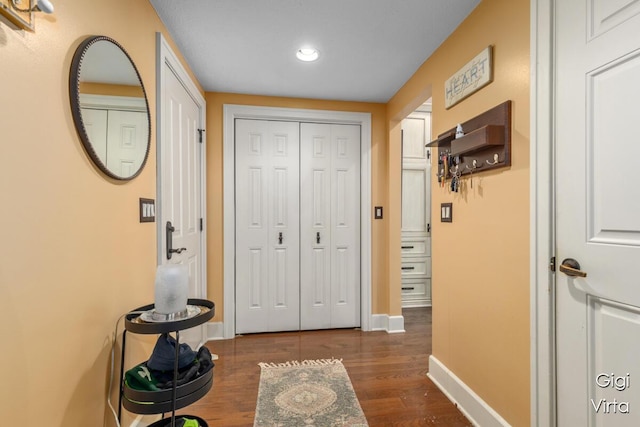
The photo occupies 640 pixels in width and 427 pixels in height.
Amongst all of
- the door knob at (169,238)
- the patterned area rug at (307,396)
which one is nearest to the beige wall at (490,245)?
the patterned area rug at (307,396)

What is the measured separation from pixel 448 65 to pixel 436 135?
44cm

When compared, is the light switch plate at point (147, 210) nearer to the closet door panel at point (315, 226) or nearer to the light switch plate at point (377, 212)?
the closet door panel at point (315, 226)

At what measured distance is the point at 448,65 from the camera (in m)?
1.89

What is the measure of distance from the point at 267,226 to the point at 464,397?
1.99 metres

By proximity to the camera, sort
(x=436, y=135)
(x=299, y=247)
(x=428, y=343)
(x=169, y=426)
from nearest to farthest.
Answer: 1. (x=169, y=426)
2. (x=436, y=135)
3. (x=428, y=343)
4. (x=299, y=247)

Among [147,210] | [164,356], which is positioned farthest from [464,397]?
[147,210]

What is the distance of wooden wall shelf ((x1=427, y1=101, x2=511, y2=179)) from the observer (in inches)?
55.1

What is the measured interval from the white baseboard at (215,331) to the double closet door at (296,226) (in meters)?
0.15

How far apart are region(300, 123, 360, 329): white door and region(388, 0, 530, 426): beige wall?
103 centimetres

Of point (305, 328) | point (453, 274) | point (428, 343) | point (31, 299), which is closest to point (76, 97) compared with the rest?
point (31, 299)

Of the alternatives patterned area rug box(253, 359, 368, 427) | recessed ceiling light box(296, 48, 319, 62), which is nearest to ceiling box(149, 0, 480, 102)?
recessed ceiling light box(296, 48, 319, 62)

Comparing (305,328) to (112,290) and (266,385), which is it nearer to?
(266,385)

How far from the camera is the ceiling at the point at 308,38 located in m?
1.61

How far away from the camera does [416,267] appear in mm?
3559
